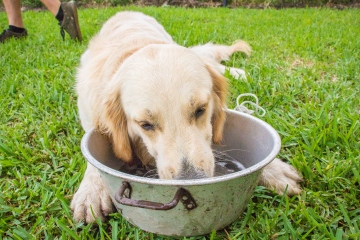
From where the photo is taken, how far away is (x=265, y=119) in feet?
9.53

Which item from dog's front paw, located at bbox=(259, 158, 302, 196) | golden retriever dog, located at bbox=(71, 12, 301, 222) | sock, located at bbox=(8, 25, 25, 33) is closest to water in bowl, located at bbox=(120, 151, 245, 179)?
golden retriever dog, located at bbox=(71, 12, 301, 222)

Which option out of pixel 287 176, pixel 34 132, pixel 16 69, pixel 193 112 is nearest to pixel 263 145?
pixel 287 176

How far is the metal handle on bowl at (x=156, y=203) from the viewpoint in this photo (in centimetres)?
143

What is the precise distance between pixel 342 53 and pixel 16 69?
13.5 ft

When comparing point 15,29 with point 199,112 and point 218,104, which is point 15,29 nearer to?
point 218,104

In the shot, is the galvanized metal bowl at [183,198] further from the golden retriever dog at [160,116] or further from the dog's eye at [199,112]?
the dog's eye at [199,112]

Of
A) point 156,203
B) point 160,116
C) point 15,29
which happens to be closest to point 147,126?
point 160,116

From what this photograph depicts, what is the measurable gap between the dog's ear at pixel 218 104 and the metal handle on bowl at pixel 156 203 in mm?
952

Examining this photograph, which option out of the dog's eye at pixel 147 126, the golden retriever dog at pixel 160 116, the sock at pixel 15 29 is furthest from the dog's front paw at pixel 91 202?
the sock at pixel 15 29

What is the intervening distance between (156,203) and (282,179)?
0.94 meters

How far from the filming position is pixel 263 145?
2.07 meters

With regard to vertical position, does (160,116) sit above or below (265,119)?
above

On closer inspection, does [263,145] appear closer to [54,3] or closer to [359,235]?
[359,235]

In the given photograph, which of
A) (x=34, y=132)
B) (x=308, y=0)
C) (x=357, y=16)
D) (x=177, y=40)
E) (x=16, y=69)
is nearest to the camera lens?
(x=34, y=132)
